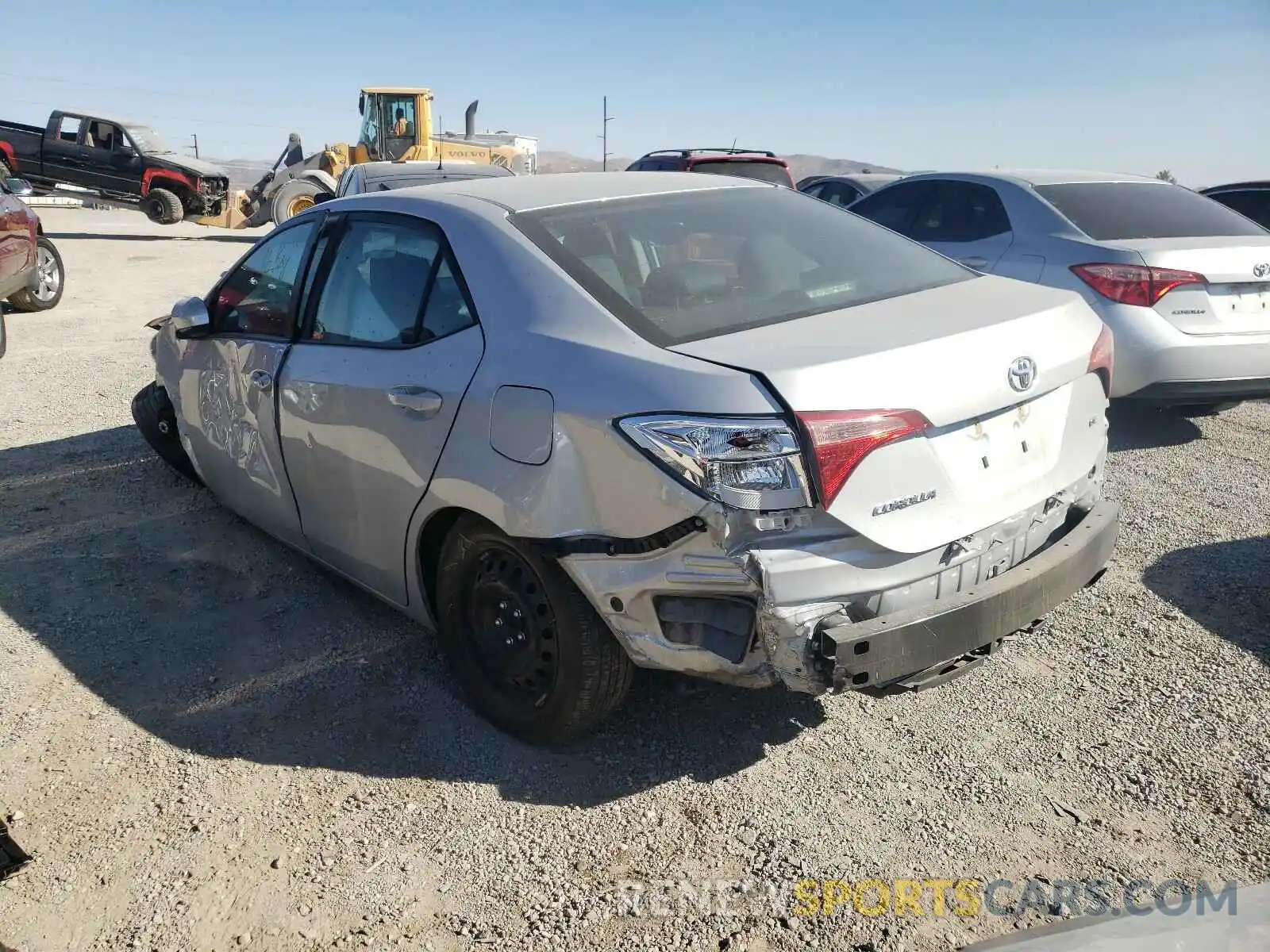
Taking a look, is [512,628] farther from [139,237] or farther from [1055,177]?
[139,237]

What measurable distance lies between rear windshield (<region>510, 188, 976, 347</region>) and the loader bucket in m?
20.8

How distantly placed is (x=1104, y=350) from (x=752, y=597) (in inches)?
59.9

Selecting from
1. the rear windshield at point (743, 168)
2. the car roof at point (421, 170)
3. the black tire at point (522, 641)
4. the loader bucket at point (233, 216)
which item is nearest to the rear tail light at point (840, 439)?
the black tire at point (522, 641)

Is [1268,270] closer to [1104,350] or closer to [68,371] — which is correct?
[1104,350]

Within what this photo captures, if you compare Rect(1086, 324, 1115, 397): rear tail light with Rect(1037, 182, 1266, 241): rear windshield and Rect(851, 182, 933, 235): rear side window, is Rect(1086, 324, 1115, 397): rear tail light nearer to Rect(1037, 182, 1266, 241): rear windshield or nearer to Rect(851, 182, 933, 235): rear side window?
Rect(1037, 182, 1266, 241): rear windshield

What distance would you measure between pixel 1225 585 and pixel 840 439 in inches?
103

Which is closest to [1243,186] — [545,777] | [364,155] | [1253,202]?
[1253,202]

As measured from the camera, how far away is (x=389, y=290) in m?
3.31

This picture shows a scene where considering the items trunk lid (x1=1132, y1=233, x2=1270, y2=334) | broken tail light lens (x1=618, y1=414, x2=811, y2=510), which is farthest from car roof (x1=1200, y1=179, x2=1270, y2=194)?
broken tail light lens (x1=618, y1=414, x2=811, y2=510)

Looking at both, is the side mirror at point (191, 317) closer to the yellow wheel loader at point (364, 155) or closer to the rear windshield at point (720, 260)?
the rear windshield at point (720, 260)

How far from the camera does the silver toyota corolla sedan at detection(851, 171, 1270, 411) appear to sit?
210 inches

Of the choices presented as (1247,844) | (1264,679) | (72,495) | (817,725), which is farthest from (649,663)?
(72,495)

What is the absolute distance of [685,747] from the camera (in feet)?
9.87

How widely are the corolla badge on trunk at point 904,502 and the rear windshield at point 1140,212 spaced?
13.4 ft
